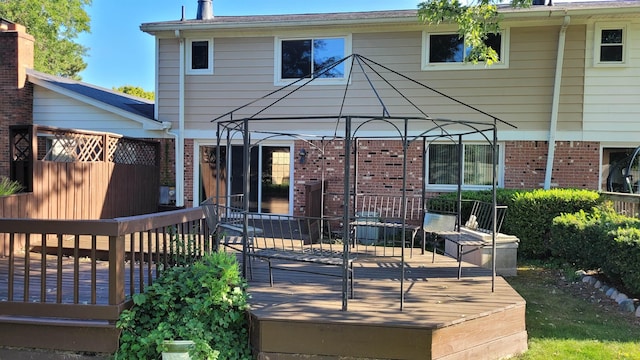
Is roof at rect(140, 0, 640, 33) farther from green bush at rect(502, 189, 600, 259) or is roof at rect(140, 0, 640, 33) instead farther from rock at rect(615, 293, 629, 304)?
rock at rect(615, 293, 629, 304)

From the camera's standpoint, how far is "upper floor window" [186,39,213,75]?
426 inches

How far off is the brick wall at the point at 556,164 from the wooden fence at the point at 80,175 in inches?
321

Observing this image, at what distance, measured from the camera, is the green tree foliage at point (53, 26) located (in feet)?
82.6

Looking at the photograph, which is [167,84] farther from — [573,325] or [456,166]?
[573,325]

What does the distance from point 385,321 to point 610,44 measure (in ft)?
29.3

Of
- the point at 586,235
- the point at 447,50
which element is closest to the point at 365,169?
the point at 447,50

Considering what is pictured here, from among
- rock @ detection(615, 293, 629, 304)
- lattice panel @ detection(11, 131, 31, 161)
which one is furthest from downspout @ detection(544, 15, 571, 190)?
lattice panel @ detection(11, 131, 31, 161)

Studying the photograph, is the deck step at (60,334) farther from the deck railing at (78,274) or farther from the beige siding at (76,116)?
the beige siding at (76,116)

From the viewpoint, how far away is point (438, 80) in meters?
10.0

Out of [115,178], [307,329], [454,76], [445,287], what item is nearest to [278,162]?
[115,178]

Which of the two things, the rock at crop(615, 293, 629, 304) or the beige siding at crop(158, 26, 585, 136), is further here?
the beige siding at crop(158, 26, 585, 136)

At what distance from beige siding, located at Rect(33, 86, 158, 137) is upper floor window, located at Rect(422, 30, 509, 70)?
671cm

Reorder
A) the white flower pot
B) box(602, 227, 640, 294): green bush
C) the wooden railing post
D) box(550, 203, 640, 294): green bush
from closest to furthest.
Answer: the white flower pot, the wooden railing post, box(602, 227, 640, 294): green bush, box(550, 203, 640, 294): green bush

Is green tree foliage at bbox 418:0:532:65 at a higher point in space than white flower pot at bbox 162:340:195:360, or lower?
higher
